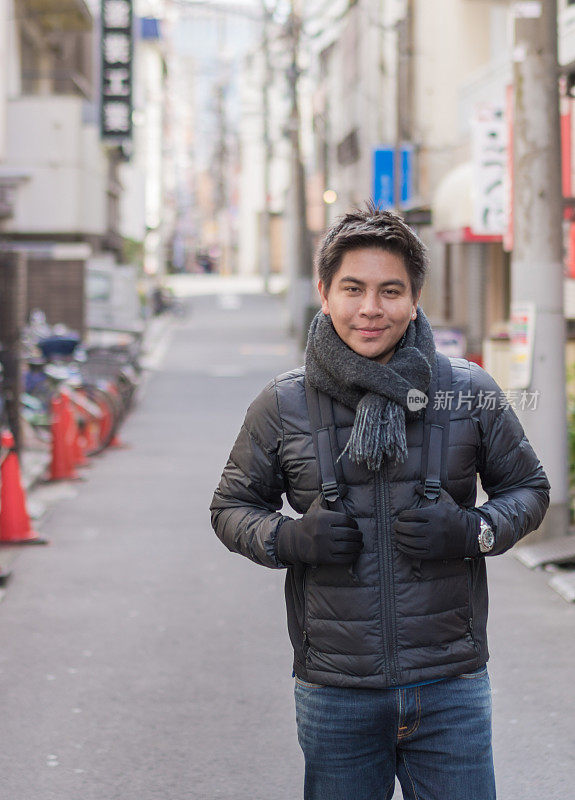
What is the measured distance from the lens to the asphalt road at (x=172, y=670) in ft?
16.8

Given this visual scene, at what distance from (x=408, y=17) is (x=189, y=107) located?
428 ft

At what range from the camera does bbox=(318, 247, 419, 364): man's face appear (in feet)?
9.70

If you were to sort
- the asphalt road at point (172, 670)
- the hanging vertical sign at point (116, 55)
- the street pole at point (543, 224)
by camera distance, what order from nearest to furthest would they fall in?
1. the asphalt road at point (172, 670)
2. the street pole at point (543, 224)
3. the hanging vertical sign at point (116, 55)

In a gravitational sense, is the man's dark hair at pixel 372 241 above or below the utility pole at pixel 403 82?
below

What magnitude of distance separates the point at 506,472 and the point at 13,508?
290 inches

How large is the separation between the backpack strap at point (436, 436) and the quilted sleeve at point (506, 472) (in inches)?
3.4

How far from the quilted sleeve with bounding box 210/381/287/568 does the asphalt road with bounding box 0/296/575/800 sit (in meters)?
2.12

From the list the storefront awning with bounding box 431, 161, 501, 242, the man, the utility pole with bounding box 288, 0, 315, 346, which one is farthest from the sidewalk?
the utility pole with bounding box 288, 0, 315, 346

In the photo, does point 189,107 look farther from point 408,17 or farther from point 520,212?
point 520,212

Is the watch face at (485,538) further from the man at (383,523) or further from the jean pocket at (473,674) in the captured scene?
the jean pocket at (473,674)

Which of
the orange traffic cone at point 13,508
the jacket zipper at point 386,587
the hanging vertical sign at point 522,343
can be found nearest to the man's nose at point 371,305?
the jacket zipper at point 386,587

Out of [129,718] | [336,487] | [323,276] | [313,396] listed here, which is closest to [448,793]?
[336,487]

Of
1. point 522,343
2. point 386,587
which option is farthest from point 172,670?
point 522,343

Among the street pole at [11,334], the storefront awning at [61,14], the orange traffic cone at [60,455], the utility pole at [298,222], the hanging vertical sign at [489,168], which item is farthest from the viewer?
the utility pole at [298,222]
